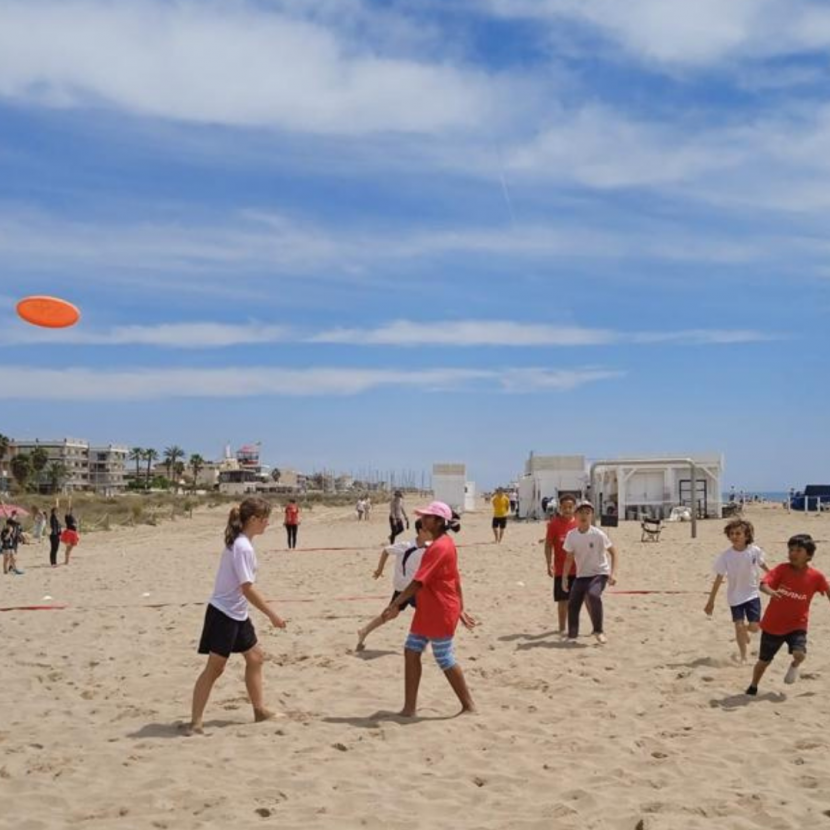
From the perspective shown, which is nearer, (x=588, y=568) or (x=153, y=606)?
(x=588, y=568)

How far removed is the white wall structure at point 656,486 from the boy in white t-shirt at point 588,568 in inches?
1100

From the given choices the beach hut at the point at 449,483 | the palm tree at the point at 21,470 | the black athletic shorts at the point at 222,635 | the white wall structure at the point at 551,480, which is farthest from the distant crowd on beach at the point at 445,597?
the palm tree at the point at 21,470

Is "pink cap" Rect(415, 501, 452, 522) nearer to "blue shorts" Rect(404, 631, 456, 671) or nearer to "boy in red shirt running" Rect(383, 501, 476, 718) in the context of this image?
"boy in red shirt running" Rect(383, 501, 476, 718)

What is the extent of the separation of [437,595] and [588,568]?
132 inches

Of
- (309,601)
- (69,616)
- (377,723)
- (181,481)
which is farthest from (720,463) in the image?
(181,481)

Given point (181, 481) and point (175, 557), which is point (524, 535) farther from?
point (181, 481)

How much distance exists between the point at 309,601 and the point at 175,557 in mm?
11610

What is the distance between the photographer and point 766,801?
16.5 feet

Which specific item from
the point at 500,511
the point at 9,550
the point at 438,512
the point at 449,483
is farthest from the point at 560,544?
the point at 449,483

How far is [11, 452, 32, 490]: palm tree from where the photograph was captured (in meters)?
106

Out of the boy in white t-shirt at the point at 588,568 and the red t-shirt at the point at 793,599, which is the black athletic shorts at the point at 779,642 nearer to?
the red t-shirt at the point at 793,599

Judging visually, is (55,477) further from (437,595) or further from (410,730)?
(410,730)

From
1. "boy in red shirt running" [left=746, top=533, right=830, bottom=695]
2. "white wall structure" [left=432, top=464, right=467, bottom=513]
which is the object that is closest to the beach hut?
"white wall structure" [left=432, top=464, right=467, bottom=513]

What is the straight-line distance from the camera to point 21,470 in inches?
4198
